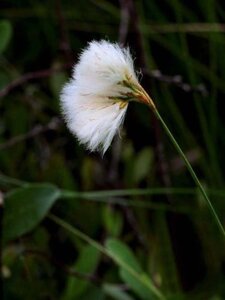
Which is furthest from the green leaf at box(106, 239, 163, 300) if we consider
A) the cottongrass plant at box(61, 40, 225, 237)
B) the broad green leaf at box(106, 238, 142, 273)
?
the cottongrass plant at box(61, 40, 225, 237)

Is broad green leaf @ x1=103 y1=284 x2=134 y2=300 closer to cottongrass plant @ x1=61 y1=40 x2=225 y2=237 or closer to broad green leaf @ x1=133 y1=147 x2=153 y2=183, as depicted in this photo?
broad green leaf @ x1=133 y1=147 x2=153 y2=183

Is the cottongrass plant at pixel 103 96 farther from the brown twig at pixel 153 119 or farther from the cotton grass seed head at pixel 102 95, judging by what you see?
the brown twig at pixel 153 119

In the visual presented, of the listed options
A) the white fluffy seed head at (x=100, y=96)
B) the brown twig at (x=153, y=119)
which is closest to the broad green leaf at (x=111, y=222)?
the brown twig at (x=153, y=119)

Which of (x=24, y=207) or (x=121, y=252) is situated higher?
(x=24, y=207)

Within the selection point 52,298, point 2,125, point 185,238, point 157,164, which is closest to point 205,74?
point 157,164

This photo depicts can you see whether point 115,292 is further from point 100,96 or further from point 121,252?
point 100,96

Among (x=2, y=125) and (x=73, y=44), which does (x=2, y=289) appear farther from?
(x=73, y=44)

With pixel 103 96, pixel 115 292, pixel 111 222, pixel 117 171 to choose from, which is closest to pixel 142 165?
pixel 117 171
